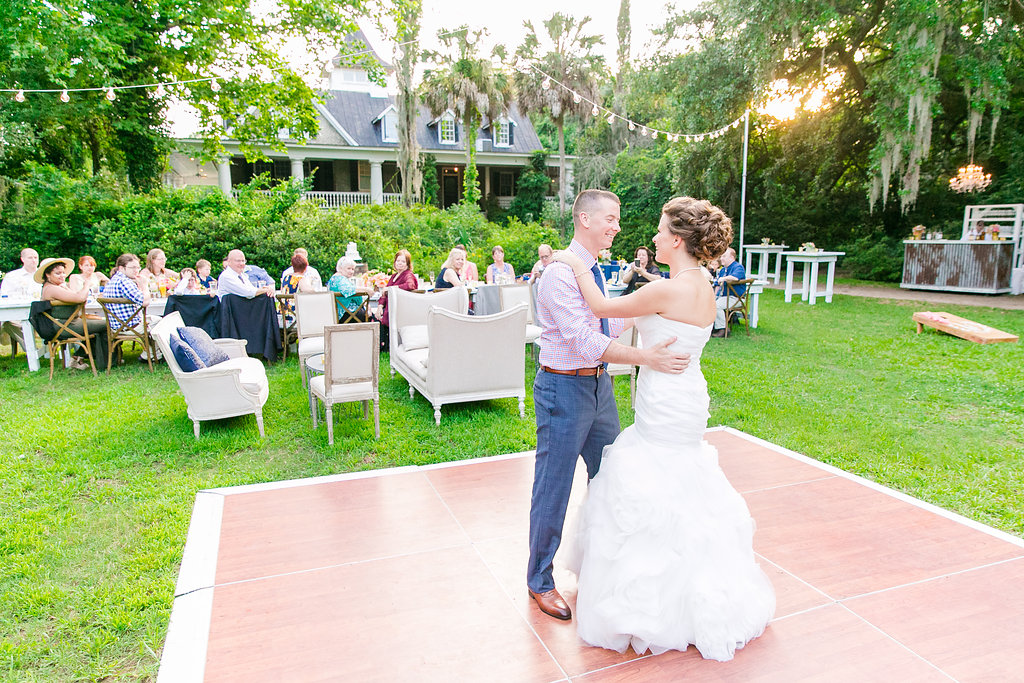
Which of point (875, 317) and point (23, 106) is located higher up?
point (23, 106)

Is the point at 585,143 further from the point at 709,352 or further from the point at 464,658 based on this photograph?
the point at 464,658

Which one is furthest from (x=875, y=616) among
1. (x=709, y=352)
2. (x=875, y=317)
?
(x=875, y=317)

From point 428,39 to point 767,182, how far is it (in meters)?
11.6

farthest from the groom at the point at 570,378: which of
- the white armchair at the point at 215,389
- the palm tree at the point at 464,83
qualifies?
the palm tree at the point at 464,83

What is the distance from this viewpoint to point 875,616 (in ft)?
8.52

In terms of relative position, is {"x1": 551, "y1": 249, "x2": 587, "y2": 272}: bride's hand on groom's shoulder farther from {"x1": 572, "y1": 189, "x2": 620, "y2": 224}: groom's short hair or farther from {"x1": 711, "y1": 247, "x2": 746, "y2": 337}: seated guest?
{"x1": 711, "y1": 247, "x2": 746, "y2": 337}: seated guest

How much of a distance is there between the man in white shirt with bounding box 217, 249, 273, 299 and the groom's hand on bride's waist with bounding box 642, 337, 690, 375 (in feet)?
21.2

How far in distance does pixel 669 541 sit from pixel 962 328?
8750mm

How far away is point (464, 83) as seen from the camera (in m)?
19.9

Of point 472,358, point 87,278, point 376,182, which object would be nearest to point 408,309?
point 472,358

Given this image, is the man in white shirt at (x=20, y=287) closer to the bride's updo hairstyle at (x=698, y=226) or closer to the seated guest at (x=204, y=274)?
the seated guest at (x=204, y=274)

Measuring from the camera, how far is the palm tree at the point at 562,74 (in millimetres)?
21922

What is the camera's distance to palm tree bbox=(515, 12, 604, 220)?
71.9 feet

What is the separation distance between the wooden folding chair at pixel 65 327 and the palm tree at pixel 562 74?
1704 cm
